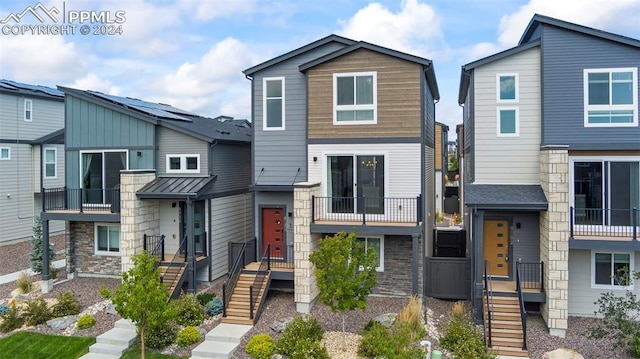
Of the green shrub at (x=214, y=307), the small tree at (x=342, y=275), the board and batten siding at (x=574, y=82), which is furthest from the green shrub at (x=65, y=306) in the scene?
the board and batten siding at (x=574, y=82)

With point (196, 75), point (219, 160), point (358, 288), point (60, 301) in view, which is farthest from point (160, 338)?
point (196, 75)

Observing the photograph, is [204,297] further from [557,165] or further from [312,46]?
[557,165]

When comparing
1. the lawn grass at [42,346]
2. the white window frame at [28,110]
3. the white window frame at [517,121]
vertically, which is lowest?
the lawn grass at [42,346]

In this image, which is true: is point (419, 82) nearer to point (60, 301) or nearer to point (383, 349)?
point (383, 349)

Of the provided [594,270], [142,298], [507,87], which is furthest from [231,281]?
[594,270]

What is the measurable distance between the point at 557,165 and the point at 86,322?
14.6m

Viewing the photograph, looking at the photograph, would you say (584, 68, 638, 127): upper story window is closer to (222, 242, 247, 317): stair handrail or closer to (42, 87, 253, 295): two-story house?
(222, 242, 247, 317): stair handrail

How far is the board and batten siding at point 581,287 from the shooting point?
1423 centimetres

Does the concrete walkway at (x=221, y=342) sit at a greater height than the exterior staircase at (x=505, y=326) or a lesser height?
lesser

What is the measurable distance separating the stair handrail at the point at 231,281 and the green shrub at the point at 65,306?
16.4ft

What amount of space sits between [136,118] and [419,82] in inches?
435

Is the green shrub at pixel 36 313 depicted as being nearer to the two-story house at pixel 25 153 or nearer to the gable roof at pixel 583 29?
the two-story house at pixel 25 153

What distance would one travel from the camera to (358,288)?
12.2 m

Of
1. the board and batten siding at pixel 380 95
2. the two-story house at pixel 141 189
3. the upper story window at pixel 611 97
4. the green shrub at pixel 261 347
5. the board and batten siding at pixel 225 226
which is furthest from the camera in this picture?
the board and batten siding at pixel 225 226
